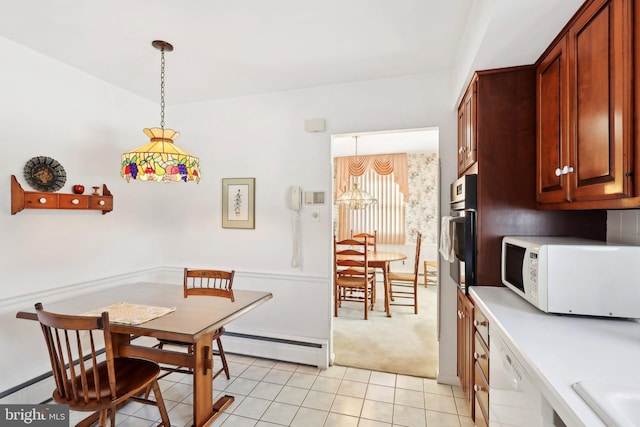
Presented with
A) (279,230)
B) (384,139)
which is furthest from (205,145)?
(384,139)

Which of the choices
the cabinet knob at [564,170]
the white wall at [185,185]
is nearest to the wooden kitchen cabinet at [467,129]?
the white wall at [185,185]

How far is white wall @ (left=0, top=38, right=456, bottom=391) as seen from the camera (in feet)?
7.29

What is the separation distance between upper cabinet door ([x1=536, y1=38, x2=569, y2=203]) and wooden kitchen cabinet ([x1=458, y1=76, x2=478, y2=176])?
13.0 inches

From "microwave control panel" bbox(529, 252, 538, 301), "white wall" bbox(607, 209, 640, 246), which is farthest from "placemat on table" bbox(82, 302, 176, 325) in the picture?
"white wall" bbox(607, 209, 640, 246)

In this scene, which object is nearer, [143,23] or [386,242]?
[143,23]

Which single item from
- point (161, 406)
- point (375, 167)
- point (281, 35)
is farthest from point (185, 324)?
point (375, 167)

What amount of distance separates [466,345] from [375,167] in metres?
4.28

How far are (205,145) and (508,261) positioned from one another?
2.85m

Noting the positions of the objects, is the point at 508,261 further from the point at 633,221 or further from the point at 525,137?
Answer: the point at 525,137

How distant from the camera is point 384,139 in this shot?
491 cm

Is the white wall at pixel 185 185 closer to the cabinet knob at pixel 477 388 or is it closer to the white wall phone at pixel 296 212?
the white wall phone at pixel 296 212

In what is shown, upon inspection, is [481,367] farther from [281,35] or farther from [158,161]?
[281,35]

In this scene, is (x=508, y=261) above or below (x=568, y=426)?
above

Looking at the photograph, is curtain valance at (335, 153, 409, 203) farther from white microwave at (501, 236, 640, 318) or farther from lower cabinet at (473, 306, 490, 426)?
white microwave at (501, 236, 640, 318)
